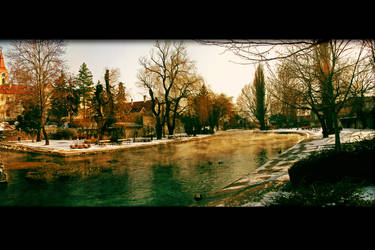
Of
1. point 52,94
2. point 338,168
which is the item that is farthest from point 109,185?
point 52,94

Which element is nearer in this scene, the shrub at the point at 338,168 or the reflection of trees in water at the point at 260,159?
the shrub at the point at 338,168

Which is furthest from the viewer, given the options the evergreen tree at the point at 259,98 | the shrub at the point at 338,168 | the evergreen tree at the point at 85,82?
the evergreen tree at the point at 259,98

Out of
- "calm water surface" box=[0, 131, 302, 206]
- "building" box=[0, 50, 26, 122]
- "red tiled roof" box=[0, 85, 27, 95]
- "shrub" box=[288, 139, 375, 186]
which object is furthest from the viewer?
"red tiled roof" box=[0, 85, 27, 95]

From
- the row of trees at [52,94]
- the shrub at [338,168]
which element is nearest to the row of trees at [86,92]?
the row of trees at [52,94]

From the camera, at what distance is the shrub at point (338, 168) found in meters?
3.63

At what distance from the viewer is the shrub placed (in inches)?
143

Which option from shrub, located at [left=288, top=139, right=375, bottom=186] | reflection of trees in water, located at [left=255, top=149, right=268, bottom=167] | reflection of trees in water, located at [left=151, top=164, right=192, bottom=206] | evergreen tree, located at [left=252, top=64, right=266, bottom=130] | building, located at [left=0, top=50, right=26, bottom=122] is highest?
evergreen tree, located at [left=252, top=64, right=266, bottom=130]

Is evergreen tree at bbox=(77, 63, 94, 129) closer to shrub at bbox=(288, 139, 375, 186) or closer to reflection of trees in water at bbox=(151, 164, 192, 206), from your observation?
reflection of trees in water at bbox=(151, 164, 192, 206)

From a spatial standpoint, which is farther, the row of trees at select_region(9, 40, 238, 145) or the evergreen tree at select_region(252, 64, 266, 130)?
the evergreen tree at select_region(252, 64, 266, 130)

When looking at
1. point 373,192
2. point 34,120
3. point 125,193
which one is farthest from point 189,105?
point 373,192

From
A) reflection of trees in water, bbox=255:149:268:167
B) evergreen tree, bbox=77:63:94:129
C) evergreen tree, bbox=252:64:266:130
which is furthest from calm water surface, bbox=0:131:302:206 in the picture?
evergreen tree, bbox=252:64:266:130

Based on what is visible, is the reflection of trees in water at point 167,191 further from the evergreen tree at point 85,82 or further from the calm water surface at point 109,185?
the evergreen tree at point 85,82
